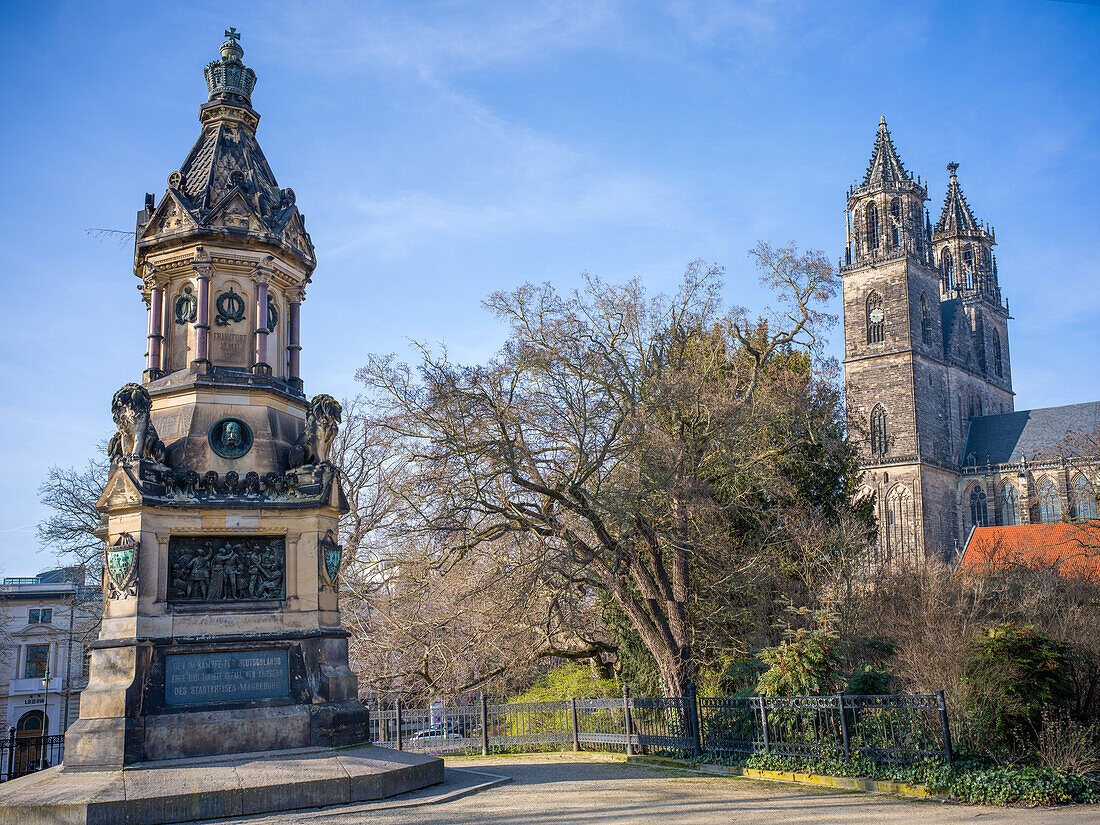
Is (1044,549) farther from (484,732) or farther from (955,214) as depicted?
(955,214)

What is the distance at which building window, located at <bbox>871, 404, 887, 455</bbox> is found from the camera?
8062 cm

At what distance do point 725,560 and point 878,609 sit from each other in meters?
7.08

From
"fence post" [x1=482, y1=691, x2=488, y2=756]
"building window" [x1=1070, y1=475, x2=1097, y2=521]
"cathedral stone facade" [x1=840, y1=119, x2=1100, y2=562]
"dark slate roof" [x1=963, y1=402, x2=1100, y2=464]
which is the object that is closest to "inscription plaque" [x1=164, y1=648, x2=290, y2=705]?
"fence post" [x1=482, y1=691, x2=488, y2=756]

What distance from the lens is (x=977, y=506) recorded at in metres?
83.4

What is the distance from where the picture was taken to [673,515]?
20.5m

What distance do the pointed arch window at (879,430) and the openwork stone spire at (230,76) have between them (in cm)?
7493

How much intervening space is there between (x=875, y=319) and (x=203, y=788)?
8094 centimetres

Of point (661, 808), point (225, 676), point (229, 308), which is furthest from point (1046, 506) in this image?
point (225, 676)

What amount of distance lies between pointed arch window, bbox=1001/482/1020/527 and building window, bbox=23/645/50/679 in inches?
2956

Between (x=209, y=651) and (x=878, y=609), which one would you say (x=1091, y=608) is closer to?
(x=878, y=609)

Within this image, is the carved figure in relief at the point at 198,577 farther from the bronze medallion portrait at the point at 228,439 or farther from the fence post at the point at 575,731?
the fence post at the point at 575,731

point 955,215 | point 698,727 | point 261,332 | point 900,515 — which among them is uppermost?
point 955,215

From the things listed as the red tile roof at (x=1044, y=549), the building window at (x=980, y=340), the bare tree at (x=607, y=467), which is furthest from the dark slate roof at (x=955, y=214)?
the bare tree at (x=607, y=467)

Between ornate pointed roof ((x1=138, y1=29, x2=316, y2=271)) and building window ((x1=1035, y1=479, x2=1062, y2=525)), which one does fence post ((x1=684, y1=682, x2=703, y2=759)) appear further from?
building window ((x1=1035, y1=479, x2=1062, y2=525))
